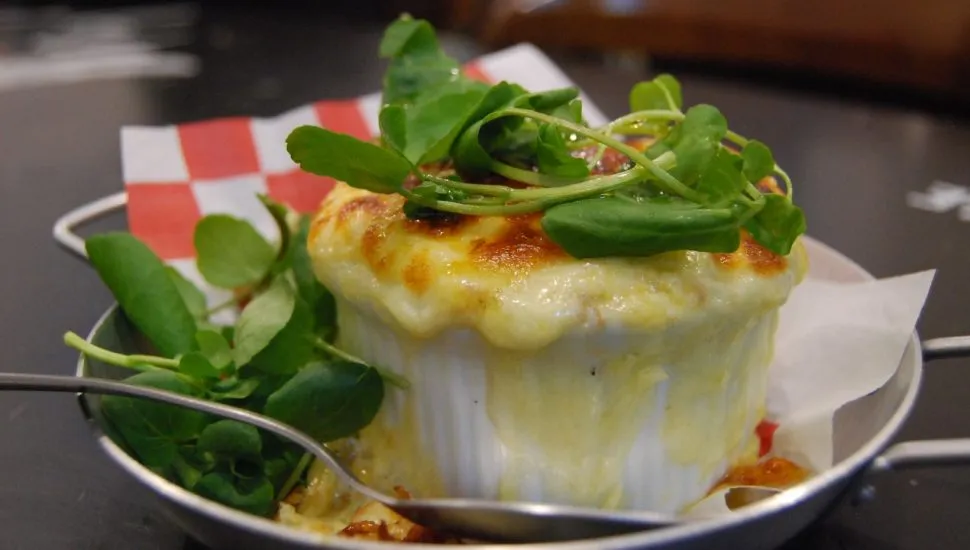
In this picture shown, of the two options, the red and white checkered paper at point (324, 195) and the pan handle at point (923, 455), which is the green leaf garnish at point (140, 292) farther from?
the pan handle at point (923, 455)

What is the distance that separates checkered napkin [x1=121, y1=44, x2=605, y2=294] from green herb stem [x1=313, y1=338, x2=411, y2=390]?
1.20ft

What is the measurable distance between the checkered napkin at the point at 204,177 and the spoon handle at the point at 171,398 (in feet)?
1.35

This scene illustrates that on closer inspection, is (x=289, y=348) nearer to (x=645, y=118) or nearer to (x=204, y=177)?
(x=645, y=118)

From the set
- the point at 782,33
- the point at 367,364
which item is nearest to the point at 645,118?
the point at 367,364

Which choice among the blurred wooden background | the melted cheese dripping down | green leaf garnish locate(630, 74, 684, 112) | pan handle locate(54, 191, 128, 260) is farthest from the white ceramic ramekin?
the blurred wooden background

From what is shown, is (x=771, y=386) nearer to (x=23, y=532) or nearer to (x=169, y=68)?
(x=23, y=532)

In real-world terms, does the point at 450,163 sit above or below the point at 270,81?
above

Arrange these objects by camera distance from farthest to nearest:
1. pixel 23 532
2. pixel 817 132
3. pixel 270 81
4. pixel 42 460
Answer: pixel 270 81 → pixel 817 132 → pixel 42 460 → pixel 23 532

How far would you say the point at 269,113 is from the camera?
1940 mm

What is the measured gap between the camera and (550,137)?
735 mm

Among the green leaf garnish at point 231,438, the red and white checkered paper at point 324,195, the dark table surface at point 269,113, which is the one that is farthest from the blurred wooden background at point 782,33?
the green leaf garnish at point 231,438

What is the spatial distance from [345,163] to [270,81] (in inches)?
60.8

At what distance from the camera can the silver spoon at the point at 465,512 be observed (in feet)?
2.00

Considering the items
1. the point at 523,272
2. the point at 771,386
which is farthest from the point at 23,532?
the point at 771,386
